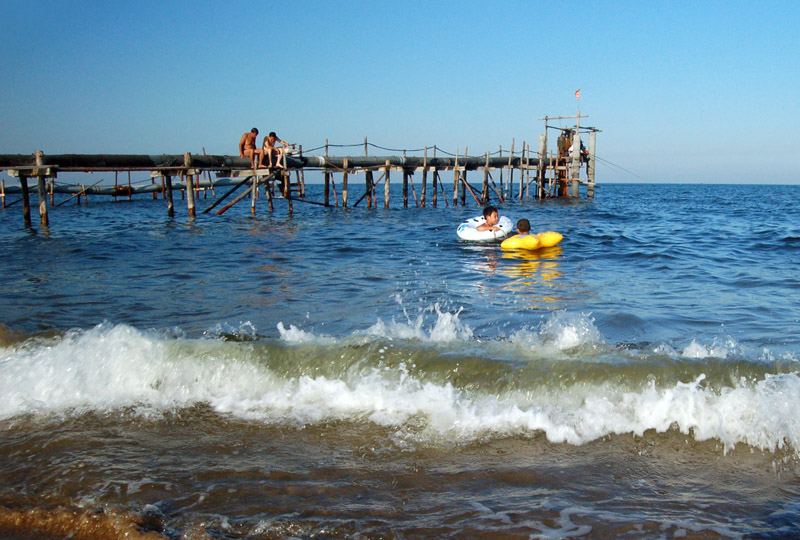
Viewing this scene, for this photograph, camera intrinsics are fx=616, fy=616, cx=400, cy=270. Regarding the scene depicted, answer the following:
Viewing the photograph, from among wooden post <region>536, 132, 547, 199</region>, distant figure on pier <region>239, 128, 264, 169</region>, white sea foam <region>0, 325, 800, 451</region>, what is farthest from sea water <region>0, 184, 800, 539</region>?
wooden post <region>536, 132, 547, 199</region>

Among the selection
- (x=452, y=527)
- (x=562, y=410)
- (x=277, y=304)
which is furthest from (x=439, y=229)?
(x=452, y=527)

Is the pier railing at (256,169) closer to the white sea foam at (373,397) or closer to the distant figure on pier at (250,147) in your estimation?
the distant figure on pier at (250,147)

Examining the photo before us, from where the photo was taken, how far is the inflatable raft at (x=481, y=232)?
1628 cm

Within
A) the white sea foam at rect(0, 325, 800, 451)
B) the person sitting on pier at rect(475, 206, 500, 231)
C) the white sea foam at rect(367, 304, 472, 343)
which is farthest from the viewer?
the person sitting on pier at rect(475, 206, 500, 231)

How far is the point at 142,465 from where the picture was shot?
12.9 ft

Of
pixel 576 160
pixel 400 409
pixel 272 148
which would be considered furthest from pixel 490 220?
pixel 576 160

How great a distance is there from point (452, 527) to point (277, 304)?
5815 millimetres

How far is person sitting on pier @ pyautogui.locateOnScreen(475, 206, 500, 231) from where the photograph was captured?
16.2m

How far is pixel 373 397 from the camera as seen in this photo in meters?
5.04

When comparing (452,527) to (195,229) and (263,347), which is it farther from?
(195,229)

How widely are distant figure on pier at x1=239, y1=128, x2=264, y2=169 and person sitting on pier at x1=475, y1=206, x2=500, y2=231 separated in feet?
30.2

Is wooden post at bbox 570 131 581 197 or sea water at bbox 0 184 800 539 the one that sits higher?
wooden post at bbox 570 131 581 197

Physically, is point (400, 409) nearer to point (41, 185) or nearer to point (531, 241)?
point (531, 241)

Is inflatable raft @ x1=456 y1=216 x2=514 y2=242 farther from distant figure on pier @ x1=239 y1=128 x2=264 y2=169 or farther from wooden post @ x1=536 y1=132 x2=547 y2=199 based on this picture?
wooden post @ x1=536 y1=132 x2=547 y2=199
